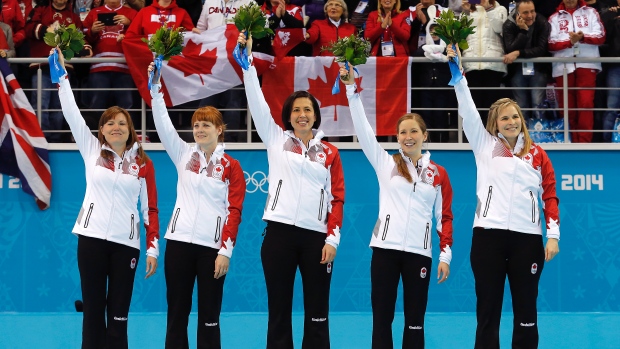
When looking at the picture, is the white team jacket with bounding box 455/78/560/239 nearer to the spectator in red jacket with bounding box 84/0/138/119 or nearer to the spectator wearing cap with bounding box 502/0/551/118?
the spectator wearing cap with bounding box 502/0/551/118

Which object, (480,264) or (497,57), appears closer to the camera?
(480,264)

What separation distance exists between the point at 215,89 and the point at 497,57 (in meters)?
2.77

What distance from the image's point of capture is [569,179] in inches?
377

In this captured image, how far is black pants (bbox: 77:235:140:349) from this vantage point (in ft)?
20.6

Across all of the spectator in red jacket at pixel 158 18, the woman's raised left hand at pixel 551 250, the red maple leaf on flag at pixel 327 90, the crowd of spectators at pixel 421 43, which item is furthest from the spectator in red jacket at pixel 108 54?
the woman's raised left hand at pixel 551 250

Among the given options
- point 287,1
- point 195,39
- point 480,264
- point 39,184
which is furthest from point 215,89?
point 480,264

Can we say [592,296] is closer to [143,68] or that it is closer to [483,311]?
[483,311]

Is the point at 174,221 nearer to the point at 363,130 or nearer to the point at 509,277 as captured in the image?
the point at 363,130

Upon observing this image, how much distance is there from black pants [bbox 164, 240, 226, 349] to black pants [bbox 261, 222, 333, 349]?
1.17 feet

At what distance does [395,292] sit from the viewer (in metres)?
6.27

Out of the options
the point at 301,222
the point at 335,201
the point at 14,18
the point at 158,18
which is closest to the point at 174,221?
the point at 301,222

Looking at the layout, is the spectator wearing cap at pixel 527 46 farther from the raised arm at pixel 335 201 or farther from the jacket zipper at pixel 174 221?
the jacket zipper at pixel 174 221

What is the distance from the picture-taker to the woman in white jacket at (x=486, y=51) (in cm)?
969

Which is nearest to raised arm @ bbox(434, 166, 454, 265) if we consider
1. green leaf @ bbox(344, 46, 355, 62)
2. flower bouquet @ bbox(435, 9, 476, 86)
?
flower bouquet @ bbox(435, 9, 476, 86)
